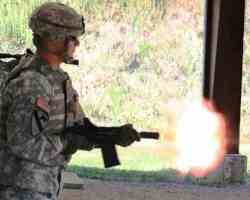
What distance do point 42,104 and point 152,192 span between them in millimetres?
4593

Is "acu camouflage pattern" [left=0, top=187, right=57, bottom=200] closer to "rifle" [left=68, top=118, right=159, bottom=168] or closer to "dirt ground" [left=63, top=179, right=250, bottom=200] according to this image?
"rifle" [left=68, top=118, right=159, bottom=168]

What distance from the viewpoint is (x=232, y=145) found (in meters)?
8.49

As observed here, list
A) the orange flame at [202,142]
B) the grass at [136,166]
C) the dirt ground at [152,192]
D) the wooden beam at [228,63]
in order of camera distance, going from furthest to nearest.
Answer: the grass at [136,166], the orange flame at [202,142], the wooden beam at [228,63], the dirt ground at [152,192]

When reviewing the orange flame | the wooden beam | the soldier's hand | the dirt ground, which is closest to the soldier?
the soldier's hand

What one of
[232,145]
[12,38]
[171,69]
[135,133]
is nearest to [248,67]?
[171,69]

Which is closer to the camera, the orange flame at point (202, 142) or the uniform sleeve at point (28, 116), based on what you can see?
the uniform sleeve at point (28, 116)

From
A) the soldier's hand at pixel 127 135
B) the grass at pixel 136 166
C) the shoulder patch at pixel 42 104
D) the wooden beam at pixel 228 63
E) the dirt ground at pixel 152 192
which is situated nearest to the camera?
the shoulder patch at pixel 42 104

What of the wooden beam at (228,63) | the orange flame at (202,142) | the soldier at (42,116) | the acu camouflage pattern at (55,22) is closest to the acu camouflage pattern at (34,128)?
the soldier at (42,116)

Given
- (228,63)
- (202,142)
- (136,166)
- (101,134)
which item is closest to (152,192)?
(202,142)

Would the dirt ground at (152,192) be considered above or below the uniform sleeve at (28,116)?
below

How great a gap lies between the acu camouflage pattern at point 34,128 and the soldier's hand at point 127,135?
0.80ft

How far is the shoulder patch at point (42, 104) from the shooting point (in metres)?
3.34

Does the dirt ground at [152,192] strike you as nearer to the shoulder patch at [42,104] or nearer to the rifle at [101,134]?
the rifle at [101,134]

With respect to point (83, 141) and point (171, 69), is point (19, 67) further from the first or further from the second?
point (171, 69)
